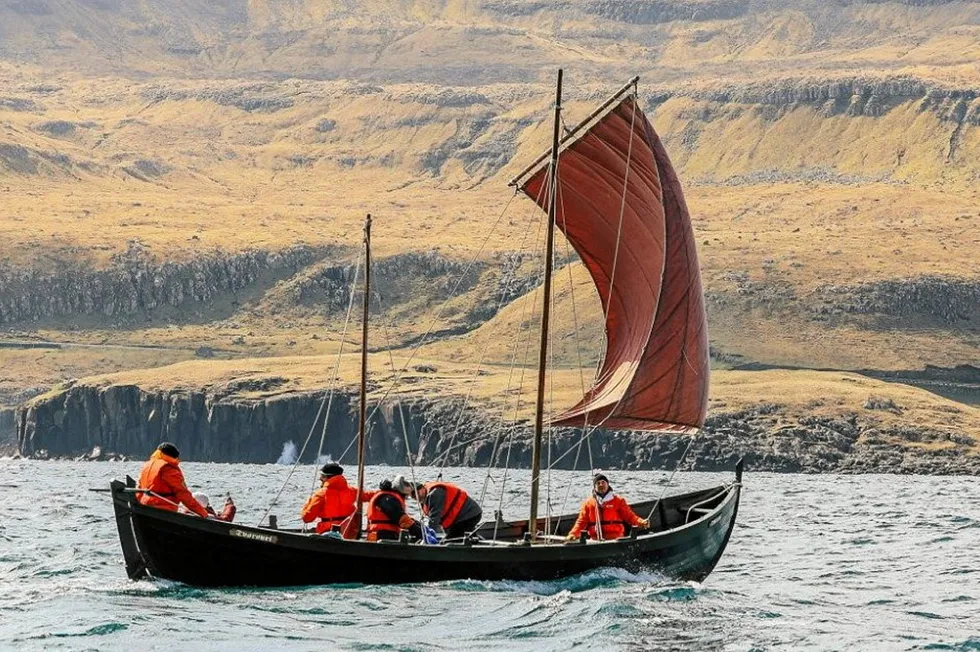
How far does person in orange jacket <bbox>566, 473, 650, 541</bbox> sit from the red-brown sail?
2.73 metres

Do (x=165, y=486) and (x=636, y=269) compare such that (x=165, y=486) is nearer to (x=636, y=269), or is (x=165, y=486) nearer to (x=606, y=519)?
(x=606, y=519)

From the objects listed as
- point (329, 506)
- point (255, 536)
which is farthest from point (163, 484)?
point (329, 506)

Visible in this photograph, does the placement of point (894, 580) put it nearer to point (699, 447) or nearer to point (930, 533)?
point (930, 533)

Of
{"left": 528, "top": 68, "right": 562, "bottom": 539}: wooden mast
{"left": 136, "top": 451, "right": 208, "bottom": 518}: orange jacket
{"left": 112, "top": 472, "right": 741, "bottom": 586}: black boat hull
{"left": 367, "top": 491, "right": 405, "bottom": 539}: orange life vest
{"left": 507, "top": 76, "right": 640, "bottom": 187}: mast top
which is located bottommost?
{"left": 112, "top": 472, "right": 741, "bottom": 586}: black boat hull

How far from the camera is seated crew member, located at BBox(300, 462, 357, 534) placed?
4266 cm

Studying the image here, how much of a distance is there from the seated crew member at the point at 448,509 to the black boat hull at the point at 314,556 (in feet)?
7.68

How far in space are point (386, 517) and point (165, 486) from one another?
491 cm

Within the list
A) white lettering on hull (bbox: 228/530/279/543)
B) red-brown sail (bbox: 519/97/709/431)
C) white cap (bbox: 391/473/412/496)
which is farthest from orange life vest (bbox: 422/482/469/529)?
white lettering on hull (bbox: 228/530/279/543)

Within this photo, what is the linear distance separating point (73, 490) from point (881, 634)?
70532mm

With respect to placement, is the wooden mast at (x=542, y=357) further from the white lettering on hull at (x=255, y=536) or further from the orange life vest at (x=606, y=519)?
the white lettering on hull at (x=255, y=536)

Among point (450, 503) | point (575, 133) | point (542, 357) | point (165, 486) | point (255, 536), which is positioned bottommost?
point (255, 536)

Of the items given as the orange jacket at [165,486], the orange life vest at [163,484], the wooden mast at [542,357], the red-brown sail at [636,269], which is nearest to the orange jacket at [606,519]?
the wooden mast at [542,357]

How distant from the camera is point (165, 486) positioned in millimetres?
40375

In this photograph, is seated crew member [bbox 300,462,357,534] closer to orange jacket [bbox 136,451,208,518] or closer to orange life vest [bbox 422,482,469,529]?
orange life vest [bbox 422,482,469,529]
